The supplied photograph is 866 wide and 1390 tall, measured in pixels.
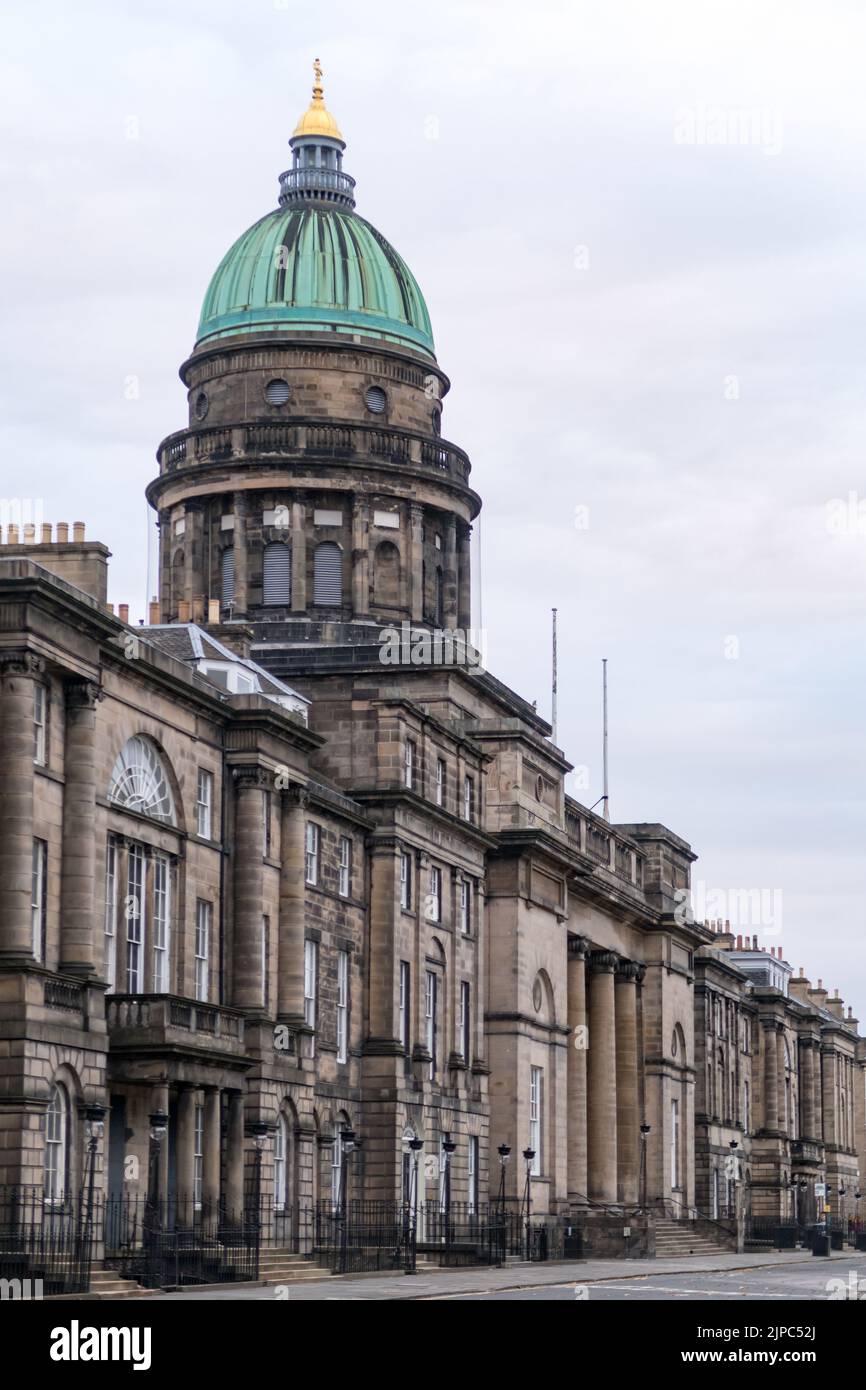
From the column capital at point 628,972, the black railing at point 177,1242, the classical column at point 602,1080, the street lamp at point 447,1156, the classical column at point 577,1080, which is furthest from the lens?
the column capital at point 628,972

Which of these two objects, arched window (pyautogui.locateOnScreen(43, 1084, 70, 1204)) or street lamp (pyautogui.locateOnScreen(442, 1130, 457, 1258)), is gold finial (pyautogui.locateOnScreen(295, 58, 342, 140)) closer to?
street lamp (pyautogui.locateOnScreen(442, 1130, 457, 1258))

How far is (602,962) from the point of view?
96688 mm

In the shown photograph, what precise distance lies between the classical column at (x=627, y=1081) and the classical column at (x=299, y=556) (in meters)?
24.2

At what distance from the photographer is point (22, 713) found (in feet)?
154

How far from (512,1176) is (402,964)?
45.7 feet

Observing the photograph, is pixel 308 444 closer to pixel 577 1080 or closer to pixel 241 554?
pixel 241 554

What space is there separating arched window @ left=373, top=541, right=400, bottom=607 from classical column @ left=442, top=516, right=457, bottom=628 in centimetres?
299

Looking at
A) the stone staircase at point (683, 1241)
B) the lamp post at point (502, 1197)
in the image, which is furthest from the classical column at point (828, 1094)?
the lamp post at point (502, 1197)

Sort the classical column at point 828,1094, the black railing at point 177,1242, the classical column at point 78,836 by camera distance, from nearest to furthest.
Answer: the black railing at point 177,1242, the classical column at point 78,836, the classical column at point 828,1094

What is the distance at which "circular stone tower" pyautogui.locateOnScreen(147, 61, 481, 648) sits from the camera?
3418 inches

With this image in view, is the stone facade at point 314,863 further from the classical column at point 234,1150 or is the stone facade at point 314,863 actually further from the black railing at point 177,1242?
the black railing at point 177,1242

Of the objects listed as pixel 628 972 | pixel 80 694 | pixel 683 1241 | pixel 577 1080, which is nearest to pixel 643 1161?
pixel 683 1241

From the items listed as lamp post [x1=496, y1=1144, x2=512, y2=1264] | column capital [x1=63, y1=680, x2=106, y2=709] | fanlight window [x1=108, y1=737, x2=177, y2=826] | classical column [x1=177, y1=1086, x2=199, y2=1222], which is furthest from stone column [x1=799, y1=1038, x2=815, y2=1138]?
column capital [x1=63, y1=680, x2=106, y2=709]

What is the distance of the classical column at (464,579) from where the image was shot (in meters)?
91.2
